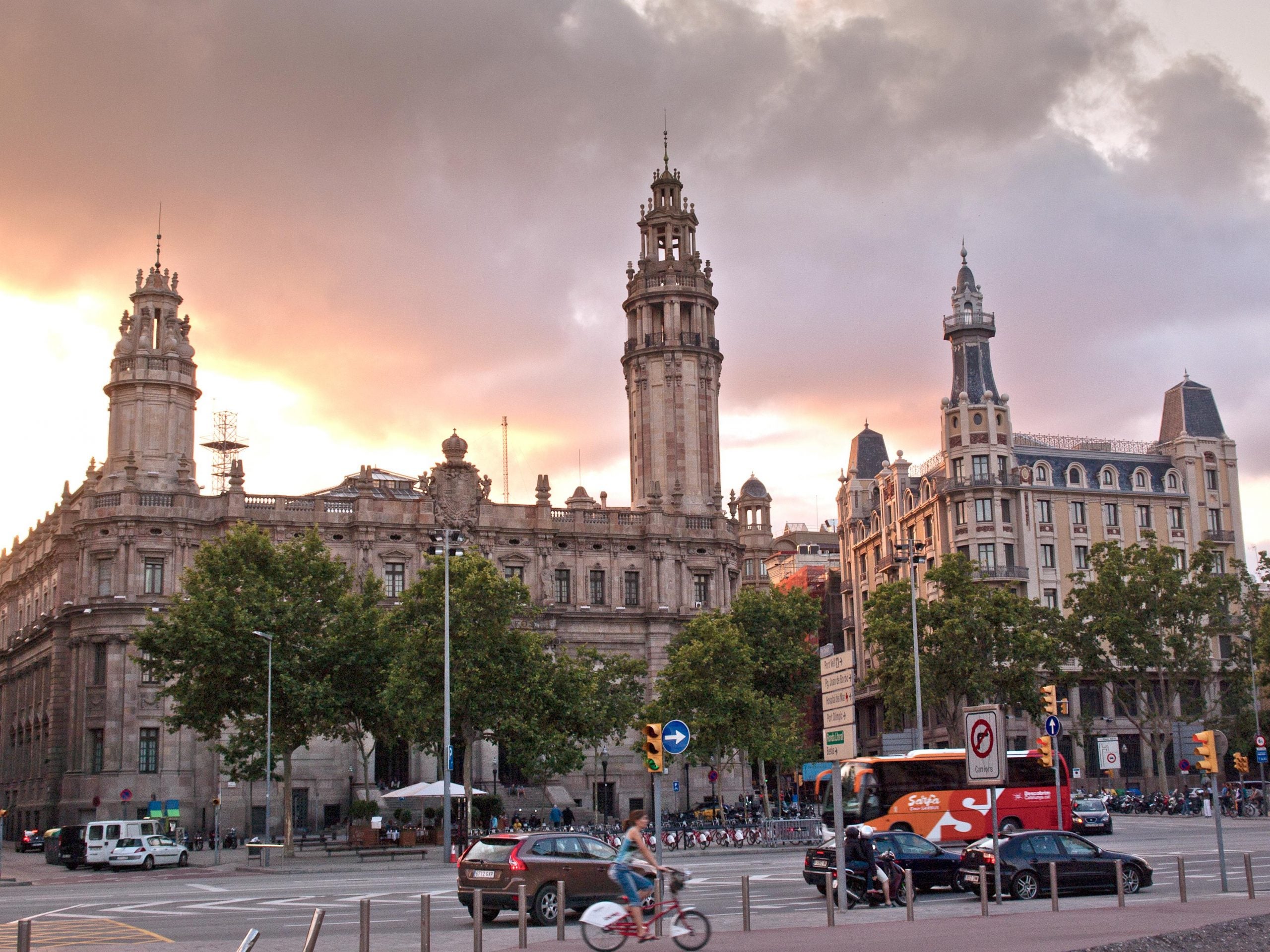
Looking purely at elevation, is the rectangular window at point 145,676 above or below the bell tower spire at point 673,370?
below

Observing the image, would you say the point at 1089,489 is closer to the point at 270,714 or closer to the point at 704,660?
the point at 704,660

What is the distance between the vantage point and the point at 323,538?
79.4 m

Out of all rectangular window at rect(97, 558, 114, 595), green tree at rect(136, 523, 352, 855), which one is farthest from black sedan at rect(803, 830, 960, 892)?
rectangular window at rect(97, 558, 114, 595)

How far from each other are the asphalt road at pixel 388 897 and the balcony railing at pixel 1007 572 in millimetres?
41624

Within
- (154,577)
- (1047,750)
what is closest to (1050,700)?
(1047,750)

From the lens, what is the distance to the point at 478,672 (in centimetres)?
5928

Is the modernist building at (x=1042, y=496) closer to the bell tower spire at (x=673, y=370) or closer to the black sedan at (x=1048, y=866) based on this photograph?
the bell tower spire at (x=673, y=370)

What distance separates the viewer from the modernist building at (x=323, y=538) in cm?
7525

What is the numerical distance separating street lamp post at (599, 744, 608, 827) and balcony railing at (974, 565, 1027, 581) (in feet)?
91.2

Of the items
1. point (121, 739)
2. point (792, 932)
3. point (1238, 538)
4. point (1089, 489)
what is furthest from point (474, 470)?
point (792, 932)

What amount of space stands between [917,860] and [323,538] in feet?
181

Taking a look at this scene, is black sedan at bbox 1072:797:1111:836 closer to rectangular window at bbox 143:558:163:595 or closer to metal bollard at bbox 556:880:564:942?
metal bollard at bbox 556:880:564:942

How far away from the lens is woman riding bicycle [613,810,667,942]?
1959 centimetres

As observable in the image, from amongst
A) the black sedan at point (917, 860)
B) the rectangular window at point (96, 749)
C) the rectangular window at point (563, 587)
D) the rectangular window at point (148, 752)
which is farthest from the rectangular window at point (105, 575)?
the black sedan at point (917, 860)
